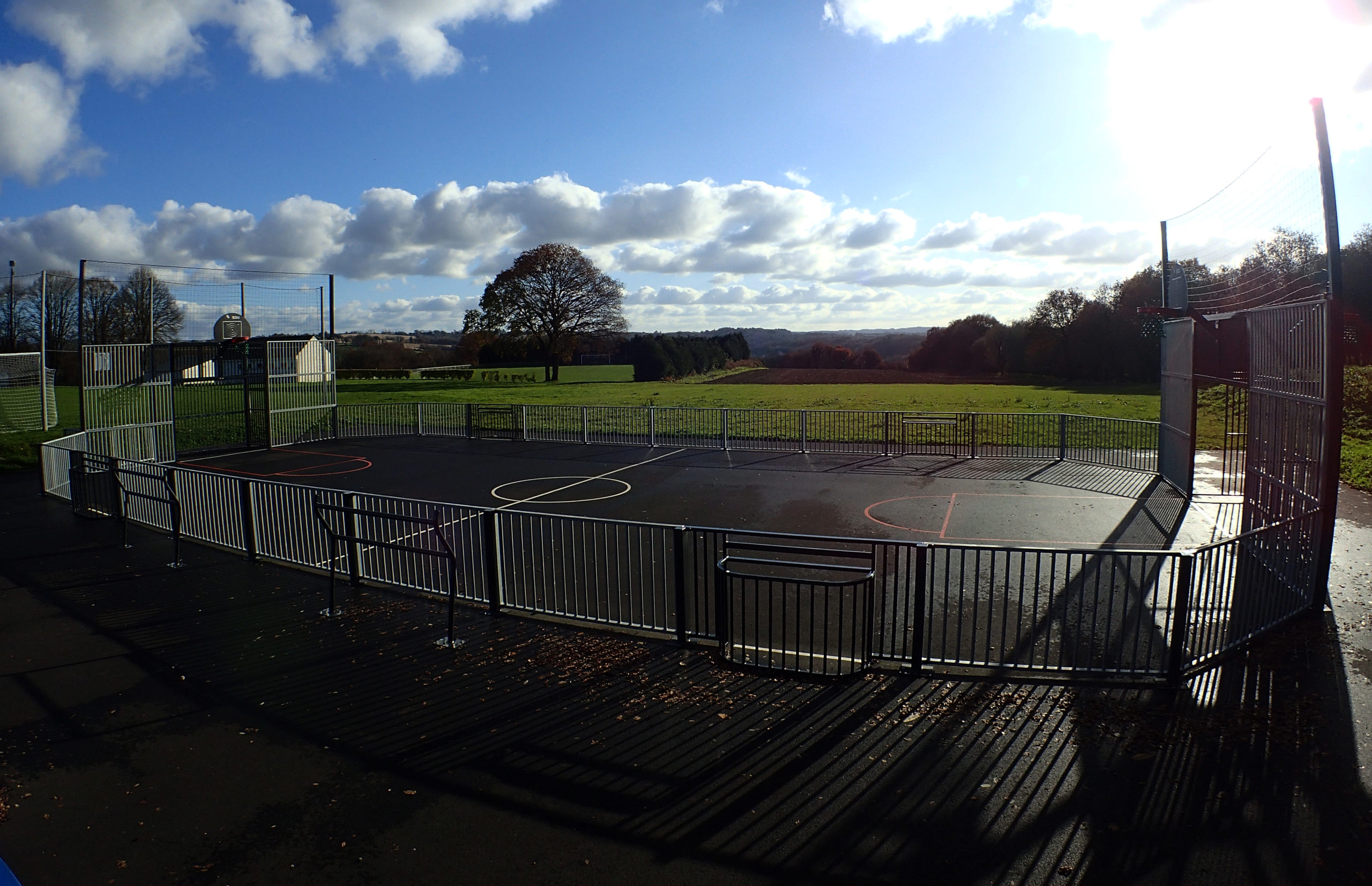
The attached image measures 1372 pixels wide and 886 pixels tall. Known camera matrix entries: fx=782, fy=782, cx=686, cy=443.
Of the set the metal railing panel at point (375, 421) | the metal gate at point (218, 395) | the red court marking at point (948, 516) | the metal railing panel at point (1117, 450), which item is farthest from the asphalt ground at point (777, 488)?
the metal railing panel at point (375, 421)

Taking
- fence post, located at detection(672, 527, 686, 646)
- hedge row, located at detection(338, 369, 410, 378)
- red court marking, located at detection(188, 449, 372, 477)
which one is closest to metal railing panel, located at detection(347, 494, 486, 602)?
fence post, located at detection(672, 527, 686, 646)

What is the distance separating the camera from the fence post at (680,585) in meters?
7.38

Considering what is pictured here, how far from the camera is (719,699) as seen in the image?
645 cm

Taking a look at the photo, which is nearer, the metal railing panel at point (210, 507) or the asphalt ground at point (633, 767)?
the asphalt ground at point (633, 767)

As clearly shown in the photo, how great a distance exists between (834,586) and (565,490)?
8.97 metres

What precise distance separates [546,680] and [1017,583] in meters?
6.09

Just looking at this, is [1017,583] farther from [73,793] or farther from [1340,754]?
[73,793]

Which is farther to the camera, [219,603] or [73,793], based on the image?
[219,603]

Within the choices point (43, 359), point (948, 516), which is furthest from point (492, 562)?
point (43, 359)

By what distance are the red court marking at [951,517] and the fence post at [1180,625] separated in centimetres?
531

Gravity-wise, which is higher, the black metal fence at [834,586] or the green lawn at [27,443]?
the green lawn at [27,443]

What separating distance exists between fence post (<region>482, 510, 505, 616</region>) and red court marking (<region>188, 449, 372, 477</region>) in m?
12.6

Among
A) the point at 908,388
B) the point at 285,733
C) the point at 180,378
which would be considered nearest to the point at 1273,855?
the point at 285,733

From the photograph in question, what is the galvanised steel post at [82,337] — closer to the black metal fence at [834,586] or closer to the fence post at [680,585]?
the black metal fence at [834,586]
